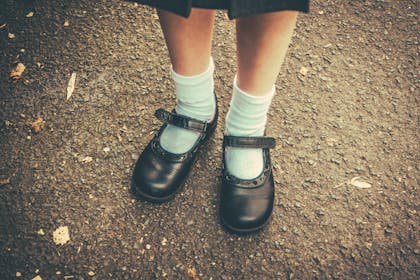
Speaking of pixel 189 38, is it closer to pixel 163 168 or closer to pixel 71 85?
pixel 163 168

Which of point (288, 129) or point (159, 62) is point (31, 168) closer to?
A: point (159, 62)

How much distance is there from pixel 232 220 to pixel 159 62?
0.86 meters

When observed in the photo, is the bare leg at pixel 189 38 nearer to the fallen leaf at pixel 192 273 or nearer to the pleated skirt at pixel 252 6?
the pleated skirt at pixel 252 6

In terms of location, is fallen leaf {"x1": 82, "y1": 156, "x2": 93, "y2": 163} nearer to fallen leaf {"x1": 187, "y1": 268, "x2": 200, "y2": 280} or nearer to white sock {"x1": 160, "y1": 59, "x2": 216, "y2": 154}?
white sock {"x1": 160, "y1": 59, "x2": 216, "y2": 154}

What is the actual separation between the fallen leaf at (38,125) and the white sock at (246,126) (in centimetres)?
81

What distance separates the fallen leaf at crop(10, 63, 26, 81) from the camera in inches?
60.5

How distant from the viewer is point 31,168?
1.32 m

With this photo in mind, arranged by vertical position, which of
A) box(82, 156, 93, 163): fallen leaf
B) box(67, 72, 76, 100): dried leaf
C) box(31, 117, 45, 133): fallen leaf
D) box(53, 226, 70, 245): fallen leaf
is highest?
box(67, 72, 76, 100): dried leaf

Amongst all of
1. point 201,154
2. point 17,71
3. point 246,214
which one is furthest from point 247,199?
point 17,71

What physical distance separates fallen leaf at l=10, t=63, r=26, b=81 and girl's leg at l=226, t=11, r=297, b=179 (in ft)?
3.45

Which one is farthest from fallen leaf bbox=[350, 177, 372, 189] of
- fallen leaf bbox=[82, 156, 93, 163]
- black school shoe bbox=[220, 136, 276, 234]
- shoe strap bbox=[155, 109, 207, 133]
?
fallen leaf bbox=[82, 156, 93, 163]

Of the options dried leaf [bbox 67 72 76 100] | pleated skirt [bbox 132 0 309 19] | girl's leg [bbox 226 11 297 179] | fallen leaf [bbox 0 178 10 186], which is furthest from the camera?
dried leaf [bbox 67 72 76 100]

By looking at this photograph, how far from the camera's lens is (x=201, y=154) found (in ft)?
4.48

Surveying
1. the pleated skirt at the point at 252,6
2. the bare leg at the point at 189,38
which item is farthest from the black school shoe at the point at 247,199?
the pleated skirt at the point at 252,6
